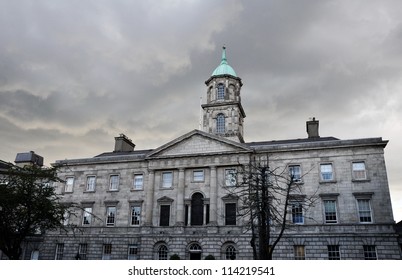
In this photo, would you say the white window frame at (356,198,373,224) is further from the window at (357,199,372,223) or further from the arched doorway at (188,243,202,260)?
the arched doorway at (188,243,202,260)

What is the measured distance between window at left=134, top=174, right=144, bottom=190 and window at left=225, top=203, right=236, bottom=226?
33.5ft

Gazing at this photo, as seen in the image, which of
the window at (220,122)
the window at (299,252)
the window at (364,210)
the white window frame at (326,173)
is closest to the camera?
the window at (364,210)

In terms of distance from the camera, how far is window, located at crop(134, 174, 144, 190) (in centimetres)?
3955

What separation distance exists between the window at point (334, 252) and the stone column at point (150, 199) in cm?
1801

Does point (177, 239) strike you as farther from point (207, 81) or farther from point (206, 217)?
point (207, 81)

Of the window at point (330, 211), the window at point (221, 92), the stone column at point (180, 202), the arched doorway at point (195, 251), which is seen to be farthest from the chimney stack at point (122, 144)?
the window at point (330, 211)

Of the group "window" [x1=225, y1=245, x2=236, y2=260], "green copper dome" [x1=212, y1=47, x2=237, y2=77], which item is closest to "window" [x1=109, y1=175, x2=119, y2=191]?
"window" [x1=225, y1=245, x2=236, y2=260]

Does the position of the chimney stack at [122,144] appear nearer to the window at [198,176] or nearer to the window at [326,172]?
the window at [198,176]

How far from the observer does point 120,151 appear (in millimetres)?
48062

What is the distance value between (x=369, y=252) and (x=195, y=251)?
53.0 feet

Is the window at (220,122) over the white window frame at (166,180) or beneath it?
over

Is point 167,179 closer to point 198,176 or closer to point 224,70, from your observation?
point 198,176

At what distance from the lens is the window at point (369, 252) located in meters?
31.1
